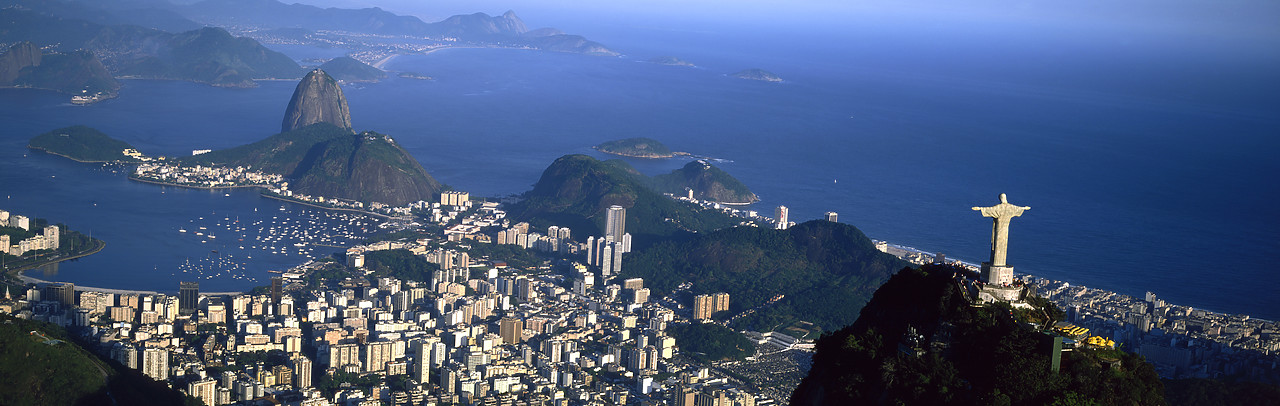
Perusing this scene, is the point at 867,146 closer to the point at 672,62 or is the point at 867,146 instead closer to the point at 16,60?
the point at 16,60

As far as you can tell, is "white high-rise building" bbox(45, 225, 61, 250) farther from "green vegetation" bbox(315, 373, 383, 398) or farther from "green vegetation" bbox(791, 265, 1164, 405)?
"green vegetation" bbox(791, 265, 1164, 405)

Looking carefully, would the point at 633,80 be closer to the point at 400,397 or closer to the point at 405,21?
the point at 405,21

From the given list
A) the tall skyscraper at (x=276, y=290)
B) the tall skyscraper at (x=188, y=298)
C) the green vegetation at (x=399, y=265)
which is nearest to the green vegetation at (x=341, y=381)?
the tall skyscraper at (x=276, y=290)

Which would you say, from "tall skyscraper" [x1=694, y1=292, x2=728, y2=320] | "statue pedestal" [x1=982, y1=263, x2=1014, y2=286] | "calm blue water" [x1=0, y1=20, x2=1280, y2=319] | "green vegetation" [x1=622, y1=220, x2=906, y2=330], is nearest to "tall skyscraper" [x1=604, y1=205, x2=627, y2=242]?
"green vegetation" [x1=622, y1=220, x2=906, y2=330]

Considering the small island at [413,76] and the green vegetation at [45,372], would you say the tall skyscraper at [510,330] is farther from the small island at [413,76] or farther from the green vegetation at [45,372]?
the small island at [413,76]

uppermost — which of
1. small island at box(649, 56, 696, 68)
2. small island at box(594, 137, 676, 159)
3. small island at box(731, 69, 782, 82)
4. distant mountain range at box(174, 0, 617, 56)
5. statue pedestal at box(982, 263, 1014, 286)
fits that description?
distant mountain range at box(174, 0, 617, 56)

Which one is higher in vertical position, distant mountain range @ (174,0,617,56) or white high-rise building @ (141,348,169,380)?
distant mountain range @ (174,0,617,56)

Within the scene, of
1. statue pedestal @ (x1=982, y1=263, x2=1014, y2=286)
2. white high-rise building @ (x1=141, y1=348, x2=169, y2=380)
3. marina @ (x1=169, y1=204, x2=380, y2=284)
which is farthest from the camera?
marina @ (x1=169, y1=204, x2=380, y2=284)

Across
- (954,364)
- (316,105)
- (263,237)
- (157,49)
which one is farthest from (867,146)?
(954,364)
